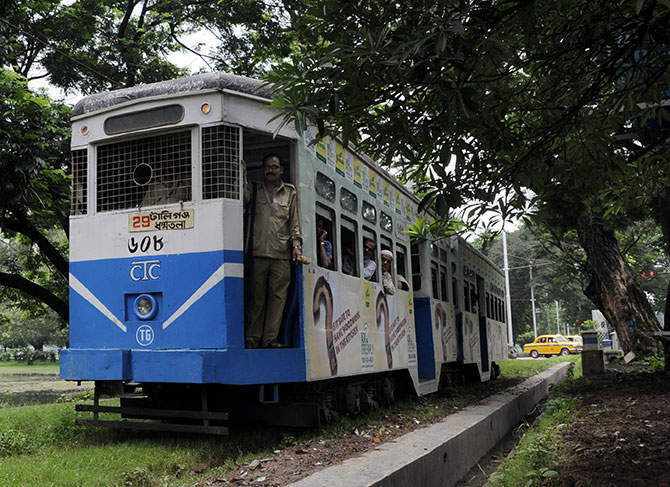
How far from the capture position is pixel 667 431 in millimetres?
7133

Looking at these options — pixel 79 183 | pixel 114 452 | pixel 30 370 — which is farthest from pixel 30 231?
pixel 30 370

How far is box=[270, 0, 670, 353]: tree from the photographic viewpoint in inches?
155

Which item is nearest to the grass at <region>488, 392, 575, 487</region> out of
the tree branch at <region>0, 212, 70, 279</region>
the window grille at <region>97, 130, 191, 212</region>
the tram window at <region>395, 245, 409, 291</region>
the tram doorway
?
the tram doorway

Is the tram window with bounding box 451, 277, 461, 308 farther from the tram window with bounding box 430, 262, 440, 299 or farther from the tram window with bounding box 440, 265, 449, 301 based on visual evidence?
the tram window with bounding box 430, 262, 440, 299

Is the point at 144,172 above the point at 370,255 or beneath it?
above

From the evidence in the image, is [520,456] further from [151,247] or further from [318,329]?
[151,247]

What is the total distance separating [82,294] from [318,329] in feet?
8.15

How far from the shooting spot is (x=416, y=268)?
486 inches

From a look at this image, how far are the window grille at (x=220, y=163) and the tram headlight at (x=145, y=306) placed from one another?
1.16m

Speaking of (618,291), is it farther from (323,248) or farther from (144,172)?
(144,172)

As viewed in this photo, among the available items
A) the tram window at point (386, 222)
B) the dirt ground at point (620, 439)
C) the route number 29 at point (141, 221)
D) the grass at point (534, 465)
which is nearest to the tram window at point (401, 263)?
the tram window at point (386, 222)

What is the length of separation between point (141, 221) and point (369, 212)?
350 centimetres

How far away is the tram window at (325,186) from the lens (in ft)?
26.5

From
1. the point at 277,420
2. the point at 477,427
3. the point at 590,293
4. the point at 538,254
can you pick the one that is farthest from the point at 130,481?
the point at 538,254
